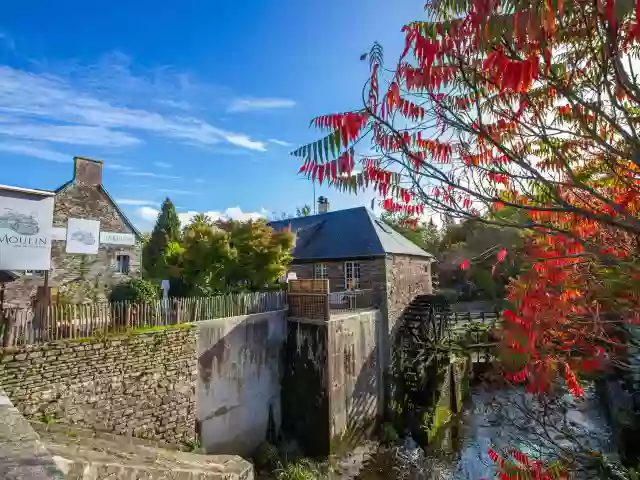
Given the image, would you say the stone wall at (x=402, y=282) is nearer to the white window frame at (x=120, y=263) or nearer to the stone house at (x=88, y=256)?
the stone house at (x=88, y=256)

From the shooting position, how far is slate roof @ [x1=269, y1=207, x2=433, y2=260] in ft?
52.9

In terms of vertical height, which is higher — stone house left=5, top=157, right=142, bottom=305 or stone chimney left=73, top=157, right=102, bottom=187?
stone chimney left=73, top=157, right=102, bottom=187

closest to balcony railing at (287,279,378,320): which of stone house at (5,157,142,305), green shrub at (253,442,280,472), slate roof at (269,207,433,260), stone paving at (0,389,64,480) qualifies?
slate roof at (269,207,433,260)

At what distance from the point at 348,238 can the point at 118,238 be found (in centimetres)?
1152

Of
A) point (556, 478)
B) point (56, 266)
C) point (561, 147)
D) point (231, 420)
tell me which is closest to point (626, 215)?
point (561, 147)

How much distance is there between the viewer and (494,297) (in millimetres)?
33000

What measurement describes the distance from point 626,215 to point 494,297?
110ft

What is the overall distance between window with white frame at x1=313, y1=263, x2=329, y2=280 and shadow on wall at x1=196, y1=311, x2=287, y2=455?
4.38 m

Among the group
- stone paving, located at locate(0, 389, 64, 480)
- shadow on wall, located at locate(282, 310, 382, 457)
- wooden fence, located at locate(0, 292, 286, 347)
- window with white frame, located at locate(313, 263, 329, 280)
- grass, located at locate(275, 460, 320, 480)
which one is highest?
window with white frame, located at locate(313, 263, 329, 280)

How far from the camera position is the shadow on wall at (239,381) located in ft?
34.8

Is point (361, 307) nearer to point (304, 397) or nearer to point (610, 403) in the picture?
point (304, 397)

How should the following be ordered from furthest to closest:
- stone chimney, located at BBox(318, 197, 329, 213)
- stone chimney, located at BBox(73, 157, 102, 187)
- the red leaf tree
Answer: stone chimney, located at BBox(318, 197, 329, 213), stone chimney, located at BBox(73, 157, 102, 187), the red leaf tree

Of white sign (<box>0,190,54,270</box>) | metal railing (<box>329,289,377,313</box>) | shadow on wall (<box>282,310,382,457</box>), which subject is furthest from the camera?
metal railing (<box>329,289,377,313</box>)

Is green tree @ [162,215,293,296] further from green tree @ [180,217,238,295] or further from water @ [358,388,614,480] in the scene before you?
water @ [358,388,614,480]
